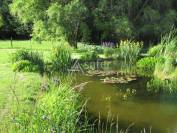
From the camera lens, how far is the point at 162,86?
52.8 feet

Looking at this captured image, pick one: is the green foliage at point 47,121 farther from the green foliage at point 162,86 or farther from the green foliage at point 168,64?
the green foliage at point 168,64

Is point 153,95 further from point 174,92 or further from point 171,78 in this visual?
point 171,78

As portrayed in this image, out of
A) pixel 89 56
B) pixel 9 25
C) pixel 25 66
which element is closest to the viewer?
pixel 25 66

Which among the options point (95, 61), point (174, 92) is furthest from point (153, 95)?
point (95, 61)

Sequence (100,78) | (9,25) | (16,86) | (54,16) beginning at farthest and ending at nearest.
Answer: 1. (9,25)
2. (54,16)
3. (100,78)
4. (16,86)

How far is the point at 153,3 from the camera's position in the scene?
29.4 m

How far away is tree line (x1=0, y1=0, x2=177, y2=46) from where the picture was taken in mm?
25062

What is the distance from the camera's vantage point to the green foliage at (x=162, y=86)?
15352mm

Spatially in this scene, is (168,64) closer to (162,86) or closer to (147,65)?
(162,86)

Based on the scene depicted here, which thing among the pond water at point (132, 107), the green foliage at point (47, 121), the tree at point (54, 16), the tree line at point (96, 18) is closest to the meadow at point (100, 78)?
the pond water at point (132, 107)

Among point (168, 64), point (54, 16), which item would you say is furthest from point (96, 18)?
point (168, 64)

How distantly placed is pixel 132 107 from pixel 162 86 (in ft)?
11.9

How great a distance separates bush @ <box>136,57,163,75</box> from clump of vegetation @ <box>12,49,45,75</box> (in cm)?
466

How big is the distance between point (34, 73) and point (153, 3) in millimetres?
15254
